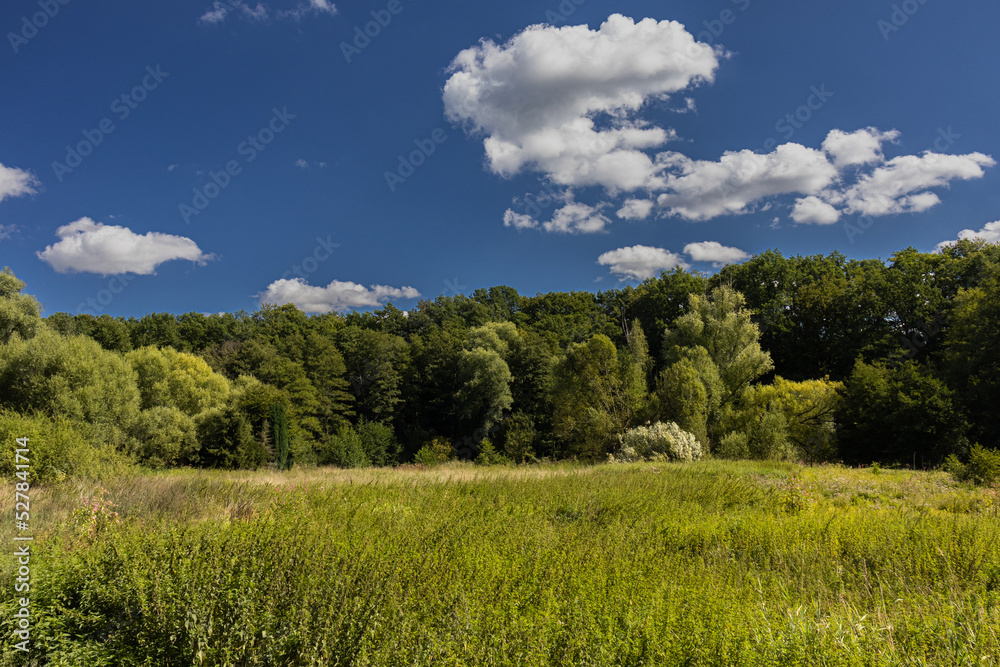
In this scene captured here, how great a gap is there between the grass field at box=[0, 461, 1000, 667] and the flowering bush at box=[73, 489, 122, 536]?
0.03 m

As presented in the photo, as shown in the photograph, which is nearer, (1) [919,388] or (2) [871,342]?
(1) [919,388]

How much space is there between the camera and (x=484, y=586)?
3.85m

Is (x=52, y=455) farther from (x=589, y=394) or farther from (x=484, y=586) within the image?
(x=589, y=394)

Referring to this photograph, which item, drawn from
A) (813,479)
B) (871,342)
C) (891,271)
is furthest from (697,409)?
(891,271)

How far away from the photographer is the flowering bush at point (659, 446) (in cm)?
1972

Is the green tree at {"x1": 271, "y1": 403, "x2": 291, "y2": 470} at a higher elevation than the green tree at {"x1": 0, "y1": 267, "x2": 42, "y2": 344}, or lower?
lower

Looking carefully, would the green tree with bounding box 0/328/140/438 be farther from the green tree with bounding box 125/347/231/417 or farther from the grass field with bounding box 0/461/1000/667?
the grass field with bounding box 0/461/1000/667

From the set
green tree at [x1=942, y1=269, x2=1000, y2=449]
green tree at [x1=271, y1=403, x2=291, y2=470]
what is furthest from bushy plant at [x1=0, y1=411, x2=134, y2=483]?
green tree at [x1=942, y1=269, x2=1000, y2=449]

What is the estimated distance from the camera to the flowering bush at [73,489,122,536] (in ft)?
16.1

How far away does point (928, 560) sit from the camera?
18.3ft

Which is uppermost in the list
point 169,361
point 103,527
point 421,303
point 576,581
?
point 421,303

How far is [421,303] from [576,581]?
203ft

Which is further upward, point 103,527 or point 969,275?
point 969,275

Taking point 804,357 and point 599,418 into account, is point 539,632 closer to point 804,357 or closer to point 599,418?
point 599,418
